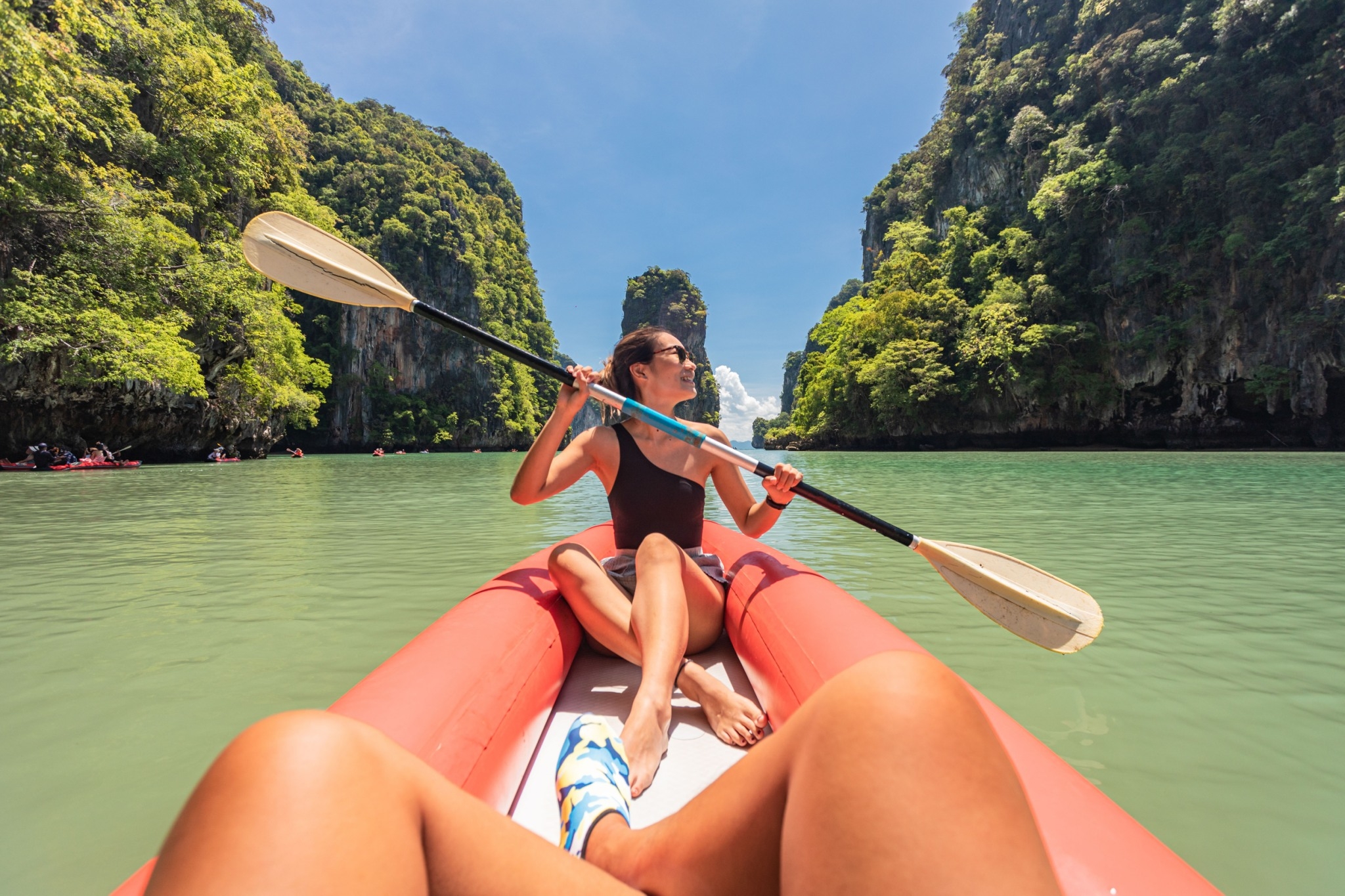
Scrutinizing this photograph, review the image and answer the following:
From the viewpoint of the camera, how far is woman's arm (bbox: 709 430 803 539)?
2373mm

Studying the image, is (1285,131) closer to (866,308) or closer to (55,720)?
(866,308)

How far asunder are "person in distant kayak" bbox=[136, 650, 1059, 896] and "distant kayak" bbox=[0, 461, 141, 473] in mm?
19006

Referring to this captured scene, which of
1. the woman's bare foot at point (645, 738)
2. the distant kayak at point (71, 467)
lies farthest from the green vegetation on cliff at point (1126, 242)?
the distant kayak at point (71, 467)

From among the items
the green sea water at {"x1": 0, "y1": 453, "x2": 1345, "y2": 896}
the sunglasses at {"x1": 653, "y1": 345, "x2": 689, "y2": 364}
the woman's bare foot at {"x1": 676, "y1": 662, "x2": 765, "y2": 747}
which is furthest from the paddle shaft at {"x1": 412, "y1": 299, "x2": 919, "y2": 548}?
the woman's bare foot at {"x1": 676, "y1": 662, "x2": 765, "y2": 747}

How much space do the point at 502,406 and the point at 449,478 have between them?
32.0m

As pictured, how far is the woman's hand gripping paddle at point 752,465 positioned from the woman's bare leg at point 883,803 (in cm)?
168

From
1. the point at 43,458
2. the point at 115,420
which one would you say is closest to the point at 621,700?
the point at 43,458

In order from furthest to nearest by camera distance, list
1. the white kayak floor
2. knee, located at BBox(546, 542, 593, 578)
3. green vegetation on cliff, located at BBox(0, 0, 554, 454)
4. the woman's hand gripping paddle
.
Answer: green vegetation on cliff, located at BBox(0, 0, 554, 454)
the woman's hand gripping paddle
knee, located at BBox(546, 542, 593, 578)
the white kayak floor

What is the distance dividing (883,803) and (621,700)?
139cm

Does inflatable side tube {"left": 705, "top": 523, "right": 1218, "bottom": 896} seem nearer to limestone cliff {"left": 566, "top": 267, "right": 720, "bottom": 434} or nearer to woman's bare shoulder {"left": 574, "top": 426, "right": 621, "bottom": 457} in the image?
woman's bare shoulder {"left": 574, "top": 426, "right": 621, "bottom": 457}

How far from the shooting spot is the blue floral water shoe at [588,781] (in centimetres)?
108

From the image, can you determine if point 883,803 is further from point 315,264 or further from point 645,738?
point 315,264

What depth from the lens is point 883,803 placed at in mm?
646

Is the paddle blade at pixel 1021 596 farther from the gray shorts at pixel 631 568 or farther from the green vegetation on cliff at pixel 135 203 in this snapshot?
the green vegetation on cliff at pixel 135 203
